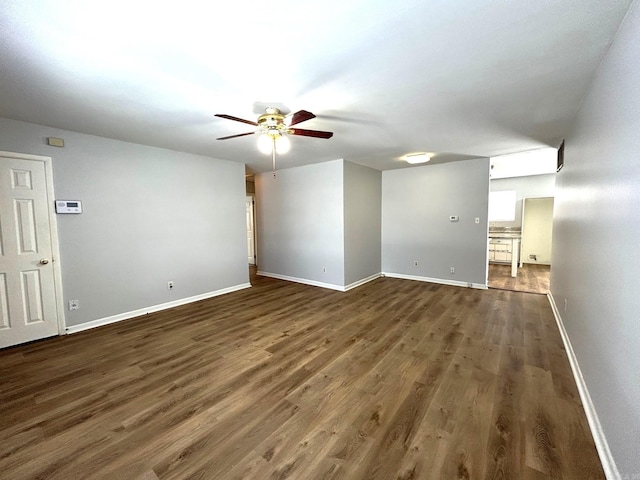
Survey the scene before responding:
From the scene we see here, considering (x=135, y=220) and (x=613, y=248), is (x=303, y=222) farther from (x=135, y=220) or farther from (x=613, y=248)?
(x=613, y=248)

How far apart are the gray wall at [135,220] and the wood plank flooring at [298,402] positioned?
26.9 inches

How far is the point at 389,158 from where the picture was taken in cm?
493

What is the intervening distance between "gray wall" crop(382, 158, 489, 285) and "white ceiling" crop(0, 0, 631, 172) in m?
2.00

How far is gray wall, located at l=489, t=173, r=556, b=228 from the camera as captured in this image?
7055mm

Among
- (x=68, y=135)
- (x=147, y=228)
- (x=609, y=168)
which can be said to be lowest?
(x=147, y=228)

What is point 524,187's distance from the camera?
7.36m

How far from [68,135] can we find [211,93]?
2371mm

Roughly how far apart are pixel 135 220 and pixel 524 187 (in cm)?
920

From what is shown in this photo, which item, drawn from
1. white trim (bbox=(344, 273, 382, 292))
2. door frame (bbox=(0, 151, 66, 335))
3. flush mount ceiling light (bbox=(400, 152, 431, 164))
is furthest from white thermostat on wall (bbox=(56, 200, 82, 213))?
flush mount ceiling light (bbox=(400, 152, 431, 164))

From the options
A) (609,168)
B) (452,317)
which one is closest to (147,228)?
(452,317)

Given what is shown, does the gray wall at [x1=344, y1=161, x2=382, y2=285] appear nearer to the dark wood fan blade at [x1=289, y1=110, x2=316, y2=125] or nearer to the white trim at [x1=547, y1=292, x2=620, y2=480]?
the dark wood fan blade at [x1=289, y1=110, x2=316, y2=125]

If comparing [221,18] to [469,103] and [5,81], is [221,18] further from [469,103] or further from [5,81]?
[469,103]

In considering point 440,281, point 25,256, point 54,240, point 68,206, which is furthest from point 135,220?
point 440,281

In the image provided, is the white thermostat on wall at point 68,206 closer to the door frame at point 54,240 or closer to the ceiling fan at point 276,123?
the door frame at point 54,240
